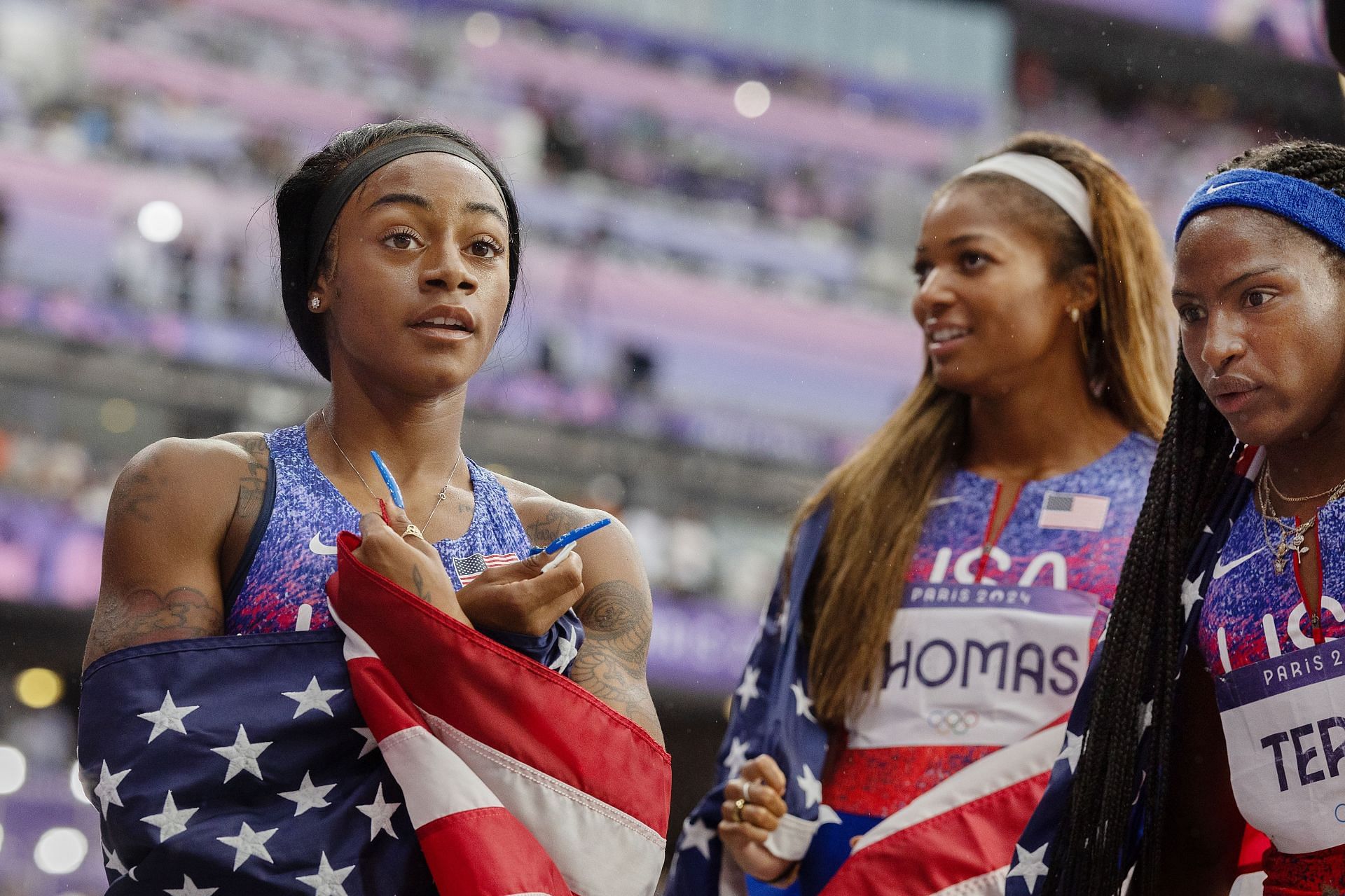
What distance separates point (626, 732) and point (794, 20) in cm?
1965

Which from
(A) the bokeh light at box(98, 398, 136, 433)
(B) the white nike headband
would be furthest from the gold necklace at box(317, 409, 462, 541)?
(A) the bokeh light at box(98, 398, 136, 433)

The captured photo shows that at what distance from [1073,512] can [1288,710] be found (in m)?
0.82

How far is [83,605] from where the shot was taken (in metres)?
11.9

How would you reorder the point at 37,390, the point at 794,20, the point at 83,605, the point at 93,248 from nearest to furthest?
1. the point at 83,605
2. the point at 37,390
3. the point at 93,248
4. the point at 794,20

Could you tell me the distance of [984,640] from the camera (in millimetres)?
2629

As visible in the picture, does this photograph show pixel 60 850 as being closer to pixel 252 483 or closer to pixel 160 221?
pixel 252 483

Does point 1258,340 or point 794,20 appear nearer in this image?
point 1258,340

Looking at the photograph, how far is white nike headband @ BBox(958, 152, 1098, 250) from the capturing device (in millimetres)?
2930

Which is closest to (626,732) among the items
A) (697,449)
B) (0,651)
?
(0,651)

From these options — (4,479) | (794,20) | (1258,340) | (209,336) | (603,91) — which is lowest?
(4,479)

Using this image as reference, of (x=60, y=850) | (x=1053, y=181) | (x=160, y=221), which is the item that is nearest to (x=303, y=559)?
(x=1053, y=181)

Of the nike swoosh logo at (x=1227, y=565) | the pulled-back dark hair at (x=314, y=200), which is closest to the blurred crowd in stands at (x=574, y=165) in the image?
the pulled-back dark hair at (x=314, y=200)

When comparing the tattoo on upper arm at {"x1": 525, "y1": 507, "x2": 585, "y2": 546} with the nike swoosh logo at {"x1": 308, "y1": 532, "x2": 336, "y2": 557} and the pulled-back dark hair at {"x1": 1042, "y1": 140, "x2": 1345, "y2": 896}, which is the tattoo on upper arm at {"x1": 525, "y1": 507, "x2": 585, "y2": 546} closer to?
the nike swoosh logo at {"x1": 308, "y1": 532, "x2": 336, "y2": 557}

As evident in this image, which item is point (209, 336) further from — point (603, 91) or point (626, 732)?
point (626, 732)
